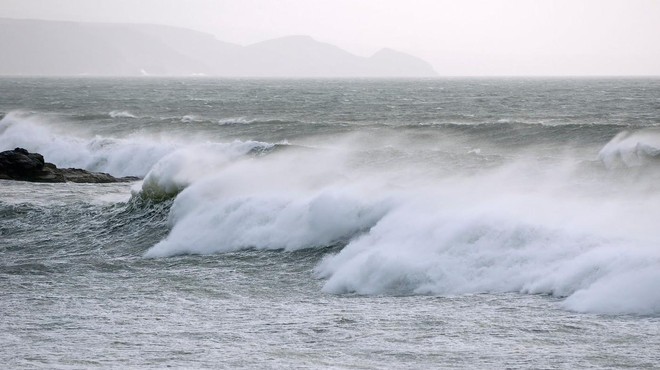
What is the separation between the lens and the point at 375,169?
82.0 ft

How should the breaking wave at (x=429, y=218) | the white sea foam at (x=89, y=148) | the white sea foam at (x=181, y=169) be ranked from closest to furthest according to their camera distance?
the breaking wave at (x=429, y=218), the white sea foam at (x=181, y=169), the white sea foam at (x=89, y=148)

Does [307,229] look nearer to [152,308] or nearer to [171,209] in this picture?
[171,209]

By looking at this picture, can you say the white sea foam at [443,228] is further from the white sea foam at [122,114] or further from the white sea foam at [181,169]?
the white sea foam at [122,114]

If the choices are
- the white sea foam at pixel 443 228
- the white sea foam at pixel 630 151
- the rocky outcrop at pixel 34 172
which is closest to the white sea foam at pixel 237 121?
the rocky outcrop at pixel 34 172

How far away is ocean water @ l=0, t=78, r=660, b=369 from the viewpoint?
10.5 metres

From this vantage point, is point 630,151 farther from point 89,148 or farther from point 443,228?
point 89,148

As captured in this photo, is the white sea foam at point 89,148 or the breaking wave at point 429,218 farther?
the white sea foam at point 89,148

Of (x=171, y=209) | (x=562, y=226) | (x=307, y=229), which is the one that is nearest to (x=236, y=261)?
(x=307, y=229)

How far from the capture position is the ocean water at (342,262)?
1049 cm

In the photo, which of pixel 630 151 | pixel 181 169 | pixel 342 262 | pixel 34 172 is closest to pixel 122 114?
pixel 34 172

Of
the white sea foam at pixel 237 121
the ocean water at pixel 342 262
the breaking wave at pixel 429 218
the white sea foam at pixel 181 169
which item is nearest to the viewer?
the ocean water at pixel 342 262

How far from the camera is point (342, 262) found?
15.6 metres

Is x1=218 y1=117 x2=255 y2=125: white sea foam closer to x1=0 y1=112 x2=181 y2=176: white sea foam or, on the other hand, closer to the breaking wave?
x1=0 y1=112 x2=181 y2=176: white sea foam

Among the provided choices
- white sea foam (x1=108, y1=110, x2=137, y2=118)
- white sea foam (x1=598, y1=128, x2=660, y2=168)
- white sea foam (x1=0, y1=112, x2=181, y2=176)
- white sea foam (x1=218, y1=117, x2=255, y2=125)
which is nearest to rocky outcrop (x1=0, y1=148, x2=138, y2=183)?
white sea foam (x1=0, y1=112, x2=181, y2=176)
